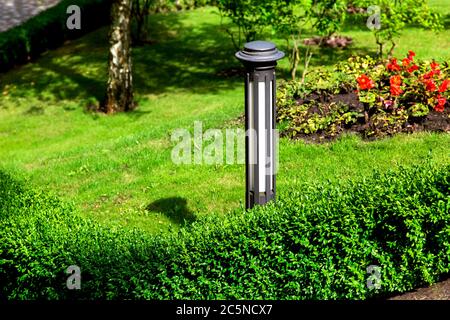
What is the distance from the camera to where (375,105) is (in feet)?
39.8

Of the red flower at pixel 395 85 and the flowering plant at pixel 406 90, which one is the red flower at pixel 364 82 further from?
the red flower at pixel 395 85

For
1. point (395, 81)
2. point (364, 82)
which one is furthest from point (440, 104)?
point (364, 82)

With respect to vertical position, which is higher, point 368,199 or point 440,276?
point 368,199

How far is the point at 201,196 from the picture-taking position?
35.6 feet

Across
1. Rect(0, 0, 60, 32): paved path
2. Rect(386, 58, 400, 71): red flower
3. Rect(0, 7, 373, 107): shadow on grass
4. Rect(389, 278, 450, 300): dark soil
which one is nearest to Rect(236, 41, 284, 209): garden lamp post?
Rect(389, 278, 450, 300): dark soil

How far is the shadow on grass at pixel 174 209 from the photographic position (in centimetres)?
1026

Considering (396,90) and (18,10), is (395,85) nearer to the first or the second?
(396,90)

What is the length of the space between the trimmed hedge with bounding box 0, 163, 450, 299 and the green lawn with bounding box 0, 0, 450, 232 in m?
2.40

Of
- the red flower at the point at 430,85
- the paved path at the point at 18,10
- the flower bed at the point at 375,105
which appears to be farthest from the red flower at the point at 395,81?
the paved path at the point at 18,10

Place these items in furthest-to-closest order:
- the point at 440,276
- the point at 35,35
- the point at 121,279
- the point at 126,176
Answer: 1. the point at 35,35
2. the point at 126,176
3. the point at 440,276
4. the point at 121,279

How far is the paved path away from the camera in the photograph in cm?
2653

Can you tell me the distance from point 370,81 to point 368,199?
15.7 ft

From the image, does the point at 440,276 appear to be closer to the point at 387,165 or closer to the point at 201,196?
the point at 387,165
